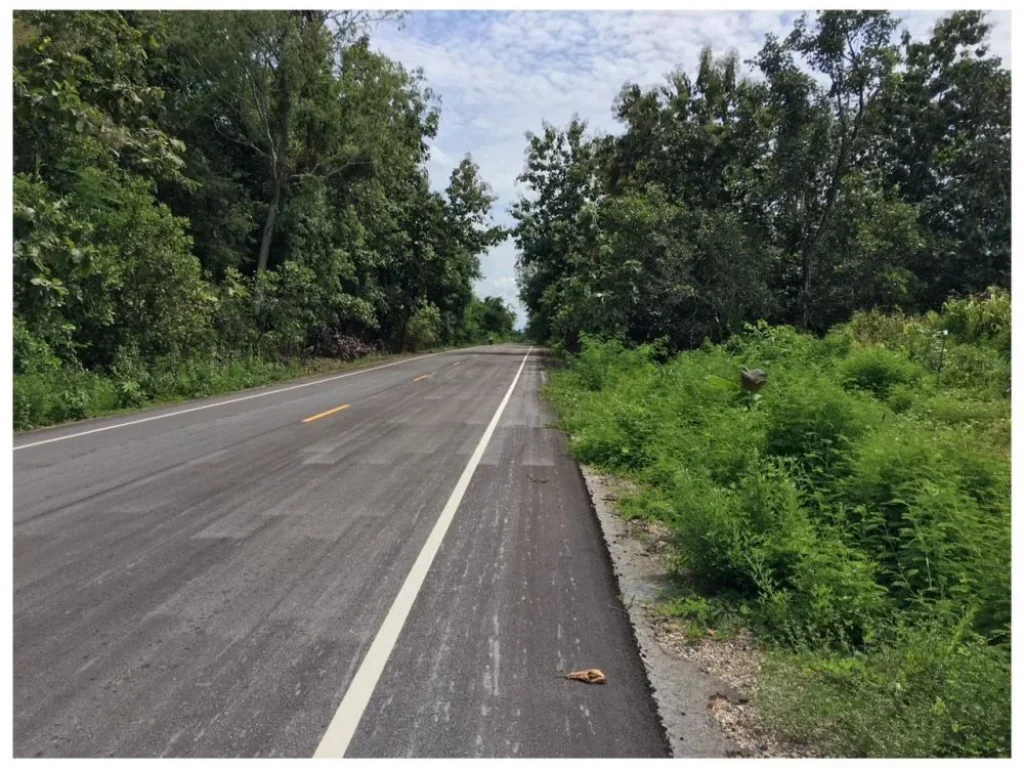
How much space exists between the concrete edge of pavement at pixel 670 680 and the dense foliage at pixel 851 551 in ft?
0.76

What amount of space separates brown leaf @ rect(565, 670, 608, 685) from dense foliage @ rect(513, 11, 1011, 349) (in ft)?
64.6

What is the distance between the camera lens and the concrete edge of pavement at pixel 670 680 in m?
3.14

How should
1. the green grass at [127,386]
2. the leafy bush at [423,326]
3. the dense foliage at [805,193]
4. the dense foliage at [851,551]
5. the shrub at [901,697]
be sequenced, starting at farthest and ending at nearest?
1. the leafy bush at [423,326]
2. the dense foliage at [805,193]
3. the green grass at [127,386]
4. the dense foliage at [851,551]
5. the shrub at [901,697]

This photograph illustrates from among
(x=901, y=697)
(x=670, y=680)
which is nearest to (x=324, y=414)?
(x=670, y=680)

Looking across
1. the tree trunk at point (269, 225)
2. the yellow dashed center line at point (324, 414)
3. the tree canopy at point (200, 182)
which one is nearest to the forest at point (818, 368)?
the yellow dashed center line at point (324, 414)

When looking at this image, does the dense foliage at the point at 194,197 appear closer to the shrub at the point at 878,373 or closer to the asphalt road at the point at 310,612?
the asphalt road at the point at 310,612

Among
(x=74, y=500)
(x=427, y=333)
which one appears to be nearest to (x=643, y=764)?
(x=74, y=500)


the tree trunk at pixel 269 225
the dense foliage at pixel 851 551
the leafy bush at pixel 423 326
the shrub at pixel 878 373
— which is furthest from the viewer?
the leafy bush at pixel 423 326

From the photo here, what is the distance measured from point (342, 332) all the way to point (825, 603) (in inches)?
1479

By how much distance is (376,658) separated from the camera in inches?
149

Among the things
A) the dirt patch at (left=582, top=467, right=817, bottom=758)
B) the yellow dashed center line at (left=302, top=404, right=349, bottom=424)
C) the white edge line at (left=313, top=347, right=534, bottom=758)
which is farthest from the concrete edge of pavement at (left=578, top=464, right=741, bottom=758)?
the yellow dashed center line at (left=302, top=404, right=349, bottom=424)

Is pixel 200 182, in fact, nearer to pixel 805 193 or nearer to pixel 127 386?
pixel 127 386

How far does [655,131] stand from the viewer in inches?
1082

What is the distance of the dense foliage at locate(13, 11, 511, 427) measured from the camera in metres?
13.5
